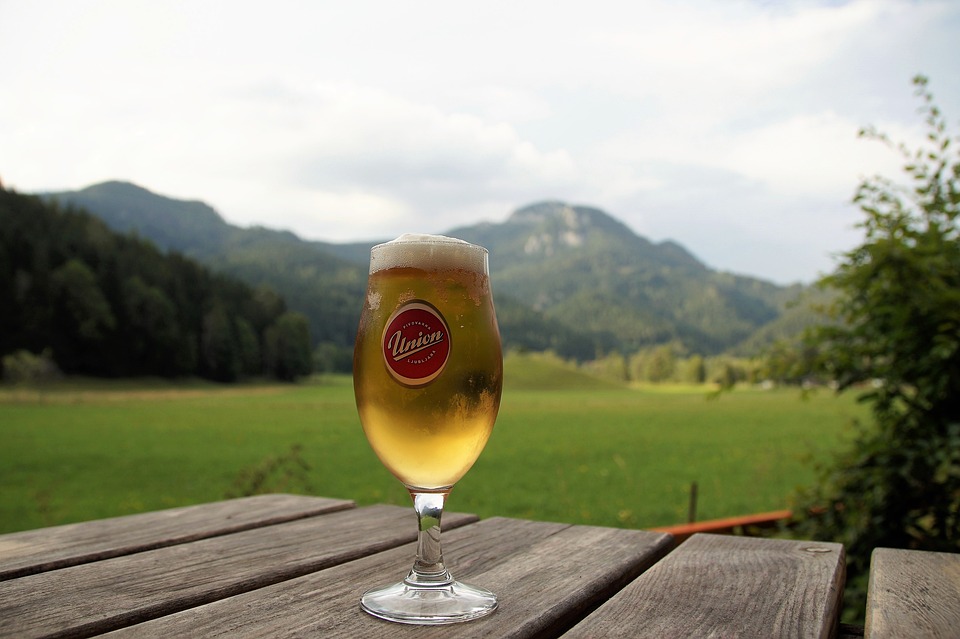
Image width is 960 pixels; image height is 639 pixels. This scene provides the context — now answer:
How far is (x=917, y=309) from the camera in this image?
2.83m

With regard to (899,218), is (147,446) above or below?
below

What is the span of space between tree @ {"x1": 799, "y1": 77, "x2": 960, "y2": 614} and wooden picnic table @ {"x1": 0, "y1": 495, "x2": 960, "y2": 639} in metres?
1.61

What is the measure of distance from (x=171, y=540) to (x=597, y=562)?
783 mm

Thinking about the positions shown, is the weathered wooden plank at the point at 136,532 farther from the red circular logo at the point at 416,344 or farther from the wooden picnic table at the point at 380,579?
the red circular logo at the point at 416,344

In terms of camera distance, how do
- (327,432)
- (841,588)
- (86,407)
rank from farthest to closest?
(86,407), (327,432), (841,588)

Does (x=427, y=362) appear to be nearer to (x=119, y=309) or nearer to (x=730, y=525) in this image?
(x=730, y=525)

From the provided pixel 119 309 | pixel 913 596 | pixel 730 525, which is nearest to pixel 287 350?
pixel 119 309

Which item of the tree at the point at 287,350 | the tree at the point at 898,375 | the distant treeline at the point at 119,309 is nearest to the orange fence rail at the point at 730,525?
the tree at the point at 898,375

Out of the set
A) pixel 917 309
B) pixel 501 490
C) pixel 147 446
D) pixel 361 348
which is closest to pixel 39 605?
pixel 361 348

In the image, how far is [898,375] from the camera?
2908mm

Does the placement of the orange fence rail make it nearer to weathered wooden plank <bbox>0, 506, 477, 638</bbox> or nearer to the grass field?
the grass field

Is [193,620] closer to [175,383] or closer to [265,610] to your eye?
[265,610]

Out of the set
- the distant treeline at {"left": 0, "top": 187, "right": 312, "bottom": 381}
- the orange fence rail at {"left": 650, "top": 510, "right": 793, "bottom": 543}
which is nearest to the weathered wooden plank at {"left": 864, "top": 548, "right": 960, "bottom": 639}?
the orange fence rail at {"left": 650, "top": 510, "right": 793, "bottom": 543}

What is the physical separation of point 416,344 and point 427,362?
33 millimetres
